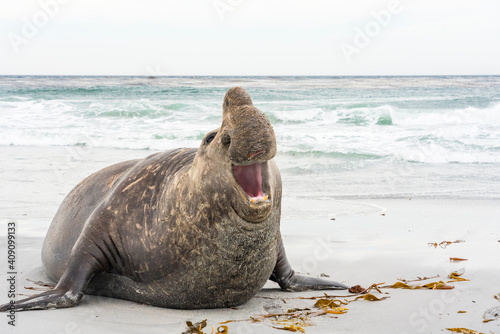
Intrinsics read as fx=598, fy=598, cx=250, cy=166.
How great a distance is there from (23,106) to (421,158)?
67.9 ft

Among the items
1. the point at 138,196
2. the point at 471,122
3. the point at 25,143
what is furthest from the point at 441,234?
the point at 471,122

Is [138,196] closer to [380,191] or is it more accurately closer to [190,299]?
[190,299]

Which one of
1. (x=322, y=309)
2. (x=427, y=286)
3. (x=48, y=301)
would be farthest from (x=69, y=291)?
(x=427, y=286)

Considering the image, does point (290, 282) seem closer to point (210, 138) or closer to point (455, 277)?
point (455, 277)

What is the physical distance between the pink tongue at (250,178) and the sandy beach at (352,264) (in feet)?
2.93

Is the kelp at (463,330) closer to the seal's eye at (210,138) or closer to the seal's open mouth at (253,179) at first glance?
the seal's open mouth at (253,179)

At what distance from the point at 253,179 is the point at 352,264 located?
2.46 m

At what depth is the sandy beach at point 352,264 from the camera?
12.5 feet

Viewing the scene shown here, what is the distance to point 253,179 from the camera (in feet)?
11.4

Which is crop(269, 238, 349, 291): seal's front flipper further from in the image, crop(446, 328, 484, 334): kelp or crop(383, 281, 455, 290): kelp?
crop(446, 328, 484, 334): kelp

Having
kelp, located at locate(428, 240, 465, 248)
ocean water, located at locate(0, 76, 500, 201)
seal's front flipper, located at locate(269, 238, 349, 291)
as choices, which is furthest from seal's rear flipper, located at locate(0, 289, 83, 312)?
ocean water, located at locate(0, 76, 500, 201)

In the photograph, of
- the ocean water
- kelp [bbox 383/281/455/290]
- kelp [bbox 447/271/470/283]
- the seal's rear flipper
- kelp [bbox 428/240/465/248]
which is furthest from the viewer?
the ocean water

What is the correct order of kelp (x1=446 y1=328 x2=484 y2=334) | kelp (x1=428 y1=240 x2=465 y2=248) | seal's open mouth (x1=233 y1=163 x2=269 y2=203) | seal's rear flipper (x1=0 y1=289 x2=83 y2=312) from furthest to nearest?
kelp (x1=428 y1=240 x2=465 y2=248), seal's rear flipper (x1=0 y1=289 x2=83 y2=312), kelp (x1=446 y1=328 x2=484 y2=334), seal's open mouth (x1=233 y1=163 x2=269 y2=203)

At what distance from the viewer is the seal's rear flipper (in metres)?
3.97
